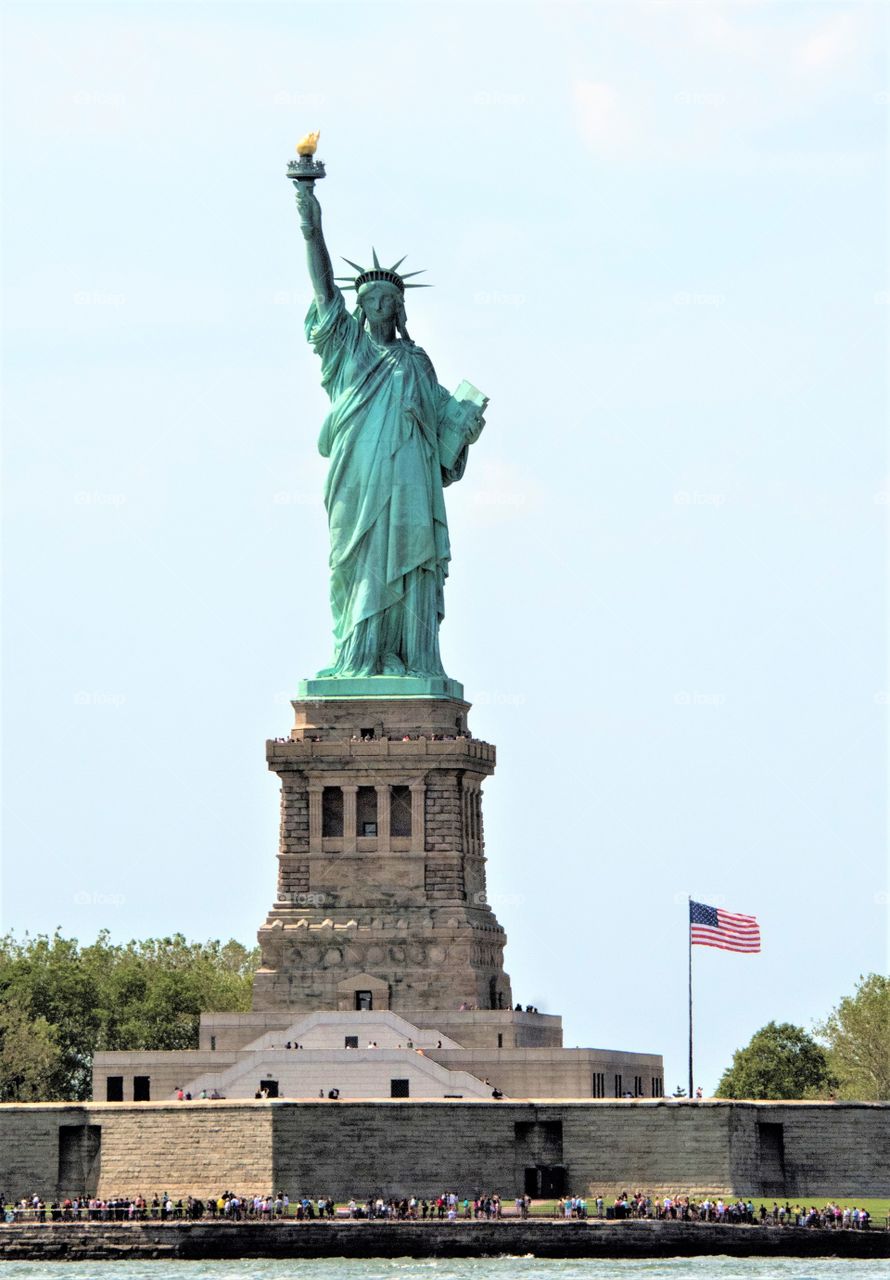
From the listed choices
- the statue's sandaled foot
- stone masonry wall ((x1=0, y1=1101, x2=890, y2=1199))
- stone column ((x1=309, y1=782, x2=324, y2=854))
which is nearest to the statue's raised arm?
the statue's sandaled foot

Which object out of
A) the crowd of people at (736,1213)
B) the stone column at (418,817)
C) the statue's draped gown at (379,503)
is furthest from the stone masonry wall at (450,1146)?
the statue's draped gown at (379,503)

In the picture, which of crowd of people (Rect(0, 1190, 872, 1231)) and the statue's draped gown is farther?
the statue's draped gown

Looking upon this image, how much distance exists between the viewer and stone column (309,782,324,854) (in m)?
95.1

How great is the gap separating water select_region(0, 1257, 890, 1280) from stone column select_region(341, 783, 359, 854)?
49.6ft

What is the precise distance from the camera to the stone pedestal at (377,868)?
9356cm

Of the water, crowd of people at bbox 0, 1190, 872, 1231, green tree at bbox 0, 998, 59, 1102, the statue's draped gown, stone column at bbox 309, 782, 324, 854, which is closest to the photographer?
the water

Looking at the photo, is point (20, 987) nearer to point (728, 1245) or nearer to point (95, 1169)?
point (95, 1169)

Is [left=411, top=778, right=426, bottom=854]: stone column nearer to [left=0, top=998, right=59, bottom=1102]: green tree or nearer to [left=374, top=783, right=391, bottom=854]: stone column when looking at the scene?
[left=374, top=783, right=391, bottom=854]: stone column

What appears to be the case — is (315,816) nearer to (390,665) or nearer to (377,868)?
(377,868)

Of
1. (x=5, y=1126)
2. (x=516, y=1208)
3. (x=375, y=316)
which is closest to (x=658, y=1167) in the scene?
(x=516, y=1208)

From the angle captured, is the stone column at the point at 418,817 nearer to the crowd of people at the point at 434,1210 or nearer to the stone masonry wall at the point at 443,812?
the stone masonry wall at the point at 443,812

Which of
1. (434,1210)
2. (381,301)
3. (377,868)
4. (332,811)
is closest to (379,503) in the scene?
(381,301)

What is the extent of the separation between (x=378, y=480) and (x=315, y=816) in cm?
840

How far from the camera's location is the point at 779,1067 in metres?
116
